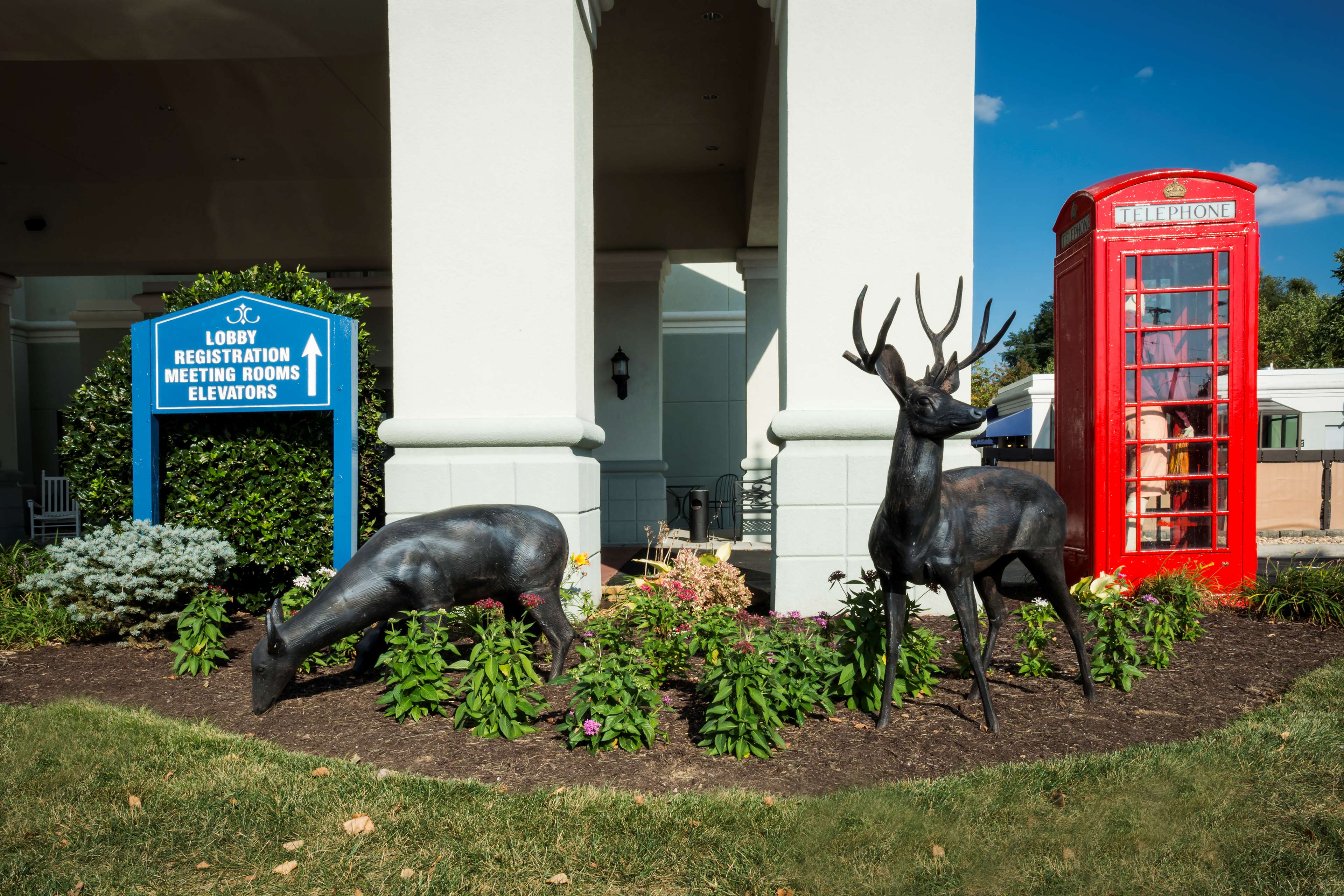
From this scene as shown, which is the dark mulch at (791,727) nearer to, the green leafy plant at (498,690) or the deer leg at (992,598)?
the green leafy plant at (498,690)

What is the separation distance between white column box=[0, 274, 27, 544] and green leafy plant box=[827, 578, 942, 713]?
1460 cm

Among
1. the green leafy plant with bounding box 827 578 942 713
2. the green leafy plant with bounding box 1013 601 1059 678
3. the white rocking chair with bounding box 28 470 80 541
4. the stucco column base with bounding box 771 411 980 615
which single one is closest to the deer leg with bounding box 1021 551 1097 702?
the green leafy plant with bounding box 1013 601 1059 678

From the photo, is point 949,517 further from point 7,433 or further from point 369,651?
point 7,433

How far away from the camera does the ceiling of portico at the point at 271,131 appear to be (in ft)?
25.1

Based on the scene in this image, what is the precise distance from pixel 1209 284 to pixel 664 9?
5692mm

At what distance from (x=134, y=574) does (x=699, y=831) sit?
448 centimetres

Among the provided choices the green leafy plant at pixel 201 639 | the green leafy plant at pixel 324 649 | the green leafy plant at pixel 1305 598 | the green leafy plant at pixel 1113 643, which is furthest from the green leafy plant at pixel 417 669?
the green leafy plant at pixel 1305 598

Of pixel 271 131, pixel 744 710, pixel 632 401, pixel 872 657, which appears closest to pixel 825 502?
pixel 872 657

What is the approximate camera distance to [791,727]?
3941 mm

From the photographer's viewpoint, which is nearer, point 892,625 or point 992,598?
point 892,625

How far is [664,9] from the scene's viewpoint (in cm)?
812

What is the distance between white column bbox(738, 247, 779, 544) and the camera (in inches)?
506

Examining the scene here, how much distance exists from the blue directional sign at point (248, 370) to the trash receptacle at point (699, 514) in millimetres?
6646

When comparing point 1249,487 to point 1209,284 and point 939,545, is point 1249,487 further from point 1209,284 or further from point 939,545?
point 939,545
